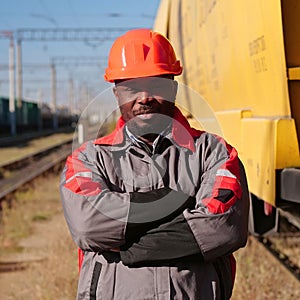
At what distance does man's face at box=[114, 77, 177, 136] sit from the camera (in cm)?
210

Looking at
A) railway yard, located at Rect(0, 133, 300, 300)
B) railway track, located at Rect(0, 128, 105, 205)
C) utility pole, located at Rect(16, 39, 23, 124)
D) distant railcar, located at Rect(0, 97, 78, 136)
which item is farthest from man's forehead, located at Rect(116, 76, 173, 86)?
distant railcar, located at Rect(0, 97, 78, 136)

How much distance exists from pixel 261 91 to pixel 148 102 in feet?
6.70

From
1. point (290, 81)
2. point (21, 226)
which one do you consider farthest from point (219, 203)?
point (21, 226)

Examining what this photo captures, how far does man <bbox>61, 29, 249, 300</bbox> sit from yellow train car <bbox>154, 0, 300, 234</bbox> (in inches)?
29.9

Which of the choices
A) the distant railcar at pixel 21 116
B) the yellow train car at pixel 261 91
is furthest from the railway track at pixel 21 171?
the distant railcar at pixel 21 116

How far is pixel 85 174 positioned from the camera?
6.91 feet

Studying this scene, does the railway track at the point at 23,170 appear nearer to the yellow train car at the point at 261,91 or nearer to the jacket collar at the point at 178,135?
the yellow train car at the point at 261,91

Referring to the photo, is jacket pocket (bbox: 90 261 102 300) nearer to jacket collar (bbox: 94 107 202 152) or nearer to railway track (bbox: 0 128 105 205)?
jacket collar (bbox: 94 107 202 152)

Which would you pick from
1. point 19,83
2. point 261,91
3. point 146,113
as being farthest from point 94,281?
point 19,83

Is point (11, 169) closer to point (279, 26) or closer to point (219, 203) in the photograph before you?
point (279, 26)

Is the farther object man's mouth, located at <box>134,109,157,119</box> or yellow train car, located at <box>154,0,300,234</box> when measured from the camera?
yellow train car, located at <box>154,0,300,234</box>

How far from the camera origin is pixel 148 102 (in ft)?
6.88

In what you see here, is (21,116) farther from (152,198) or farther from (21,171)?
(152,198)

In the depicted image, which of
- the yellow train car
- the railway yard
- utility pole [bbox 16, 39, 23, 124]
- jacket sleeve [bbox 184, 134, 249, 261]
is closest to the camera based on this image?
jacket sleeve [bbox 184, 134, 249, 261]
